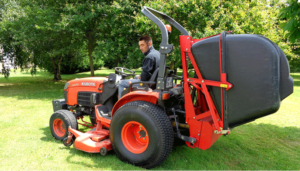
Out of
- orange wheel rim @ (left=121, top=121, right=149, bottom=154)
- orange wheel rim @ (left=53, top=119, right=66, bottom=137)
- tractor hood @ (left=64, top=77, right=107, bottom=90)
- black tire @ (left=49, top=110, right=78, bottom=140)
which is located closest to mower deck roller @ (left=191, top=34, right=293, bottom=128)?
orange wheel rim @ (left=121, top=121, right=149, bottom=154)

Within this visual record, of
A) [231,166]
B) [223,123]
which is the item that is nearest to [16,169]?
[223,123]

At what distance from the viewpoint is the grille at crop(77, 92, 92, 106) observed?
4.23 metres

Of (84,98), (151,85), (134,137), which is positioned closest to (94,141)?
(134,137)

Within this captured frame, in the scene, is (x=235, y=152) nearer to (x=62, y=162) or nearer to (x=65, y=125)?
(x=62, y=162)

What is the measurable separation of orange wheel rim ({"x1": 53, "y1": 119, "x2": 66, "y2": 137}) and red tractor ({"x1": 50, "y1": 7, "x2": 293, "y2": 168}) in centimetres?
10

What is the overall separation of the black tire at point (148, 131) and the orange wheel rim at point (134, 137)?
5 centimetres

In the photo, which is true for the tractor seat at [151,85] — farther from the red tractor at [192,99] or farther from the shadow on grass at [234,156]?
the shadow on grass at [234,156]

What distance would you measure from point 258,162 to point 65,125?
3.34 m

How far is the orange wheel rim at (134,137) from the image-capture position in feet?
10.4

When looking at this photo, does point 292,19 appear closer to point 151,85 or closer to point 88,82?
point 151,85

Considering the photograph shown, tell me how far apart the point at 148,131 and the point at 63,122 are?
6.50ft

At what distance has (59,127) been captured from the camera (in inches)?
171

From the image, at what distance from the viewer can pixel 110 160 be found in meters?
3.30

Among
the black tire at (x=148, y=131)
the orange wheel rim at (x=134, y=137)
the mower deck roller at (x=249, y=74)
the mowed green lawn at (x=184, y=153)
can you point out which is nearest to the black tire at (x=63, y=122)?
the mowed green lawn at (x=184, y=153)
